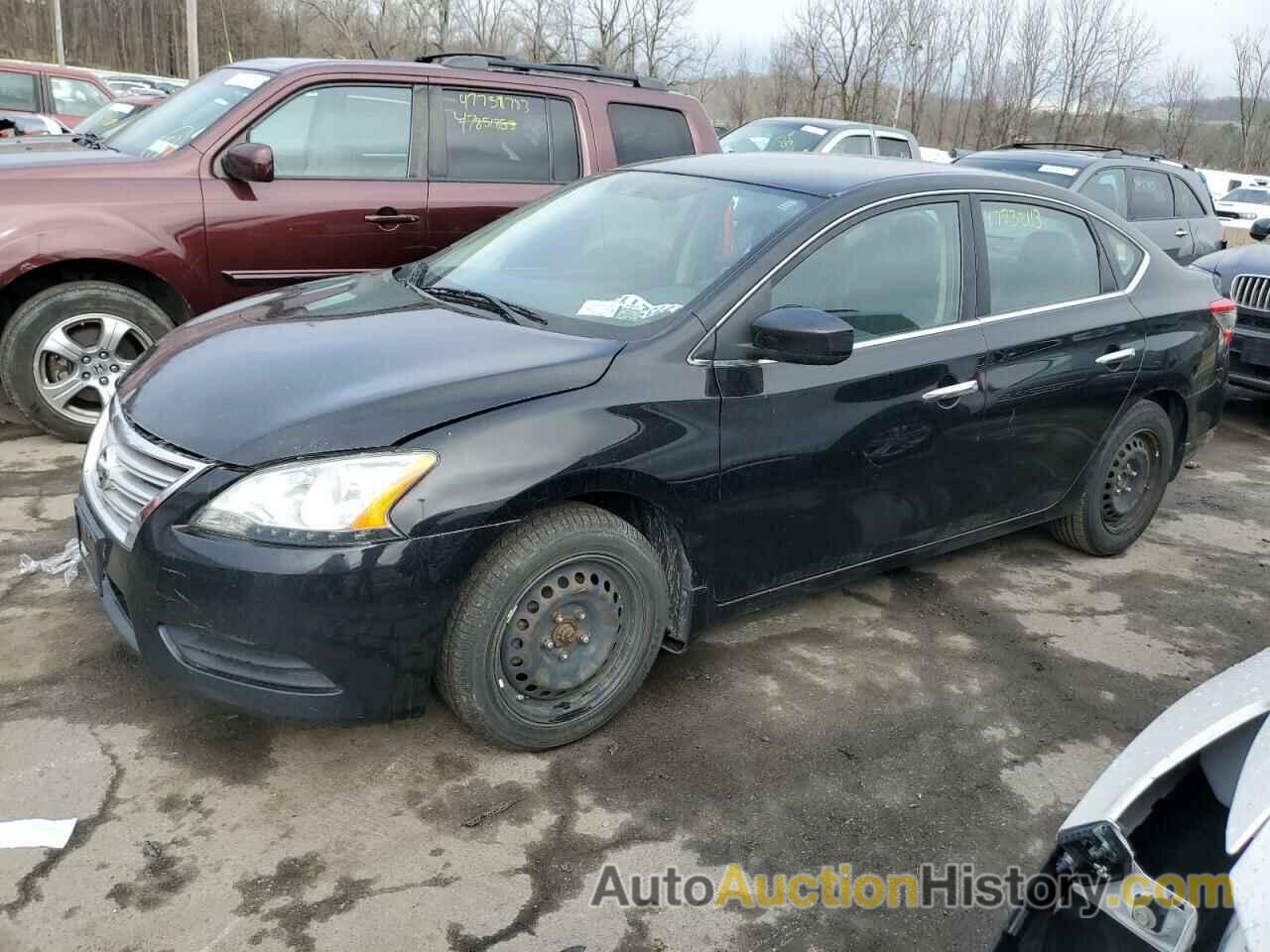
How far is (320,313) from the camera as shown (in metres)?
3.49

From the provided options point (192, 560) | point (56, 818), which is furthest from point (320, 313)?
point (56, 818)

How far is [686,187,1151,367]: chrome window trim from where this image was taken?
3.26 meters

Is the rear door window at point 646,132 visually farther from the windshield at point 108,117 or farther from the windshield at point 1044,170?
the windshield at point 108,117

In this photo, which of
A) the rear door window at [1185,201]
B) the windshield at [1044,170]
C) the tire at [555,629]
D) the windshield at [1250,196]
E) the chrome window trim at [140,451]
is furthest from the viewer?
the windshield at [1250,196]

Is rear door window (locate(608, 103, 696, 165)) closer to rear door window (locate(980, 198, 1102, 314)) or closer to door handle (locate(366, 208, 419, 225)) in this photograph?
door handle (locate(366, 208, 419, 225))

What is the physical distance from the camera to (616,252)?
3711 mm

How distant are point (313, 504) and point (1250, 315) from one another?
709 centimetres

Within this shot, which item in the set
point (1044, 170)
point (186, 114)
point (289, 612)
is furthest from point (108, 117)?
point (1044, 170)

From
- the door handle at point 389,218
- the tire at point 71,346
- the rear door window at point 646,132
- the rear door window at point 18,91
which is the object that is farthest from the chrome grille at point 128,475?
the rear door window at point 18,91

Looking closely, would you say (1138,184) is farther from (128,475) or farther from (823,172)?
(128,475)

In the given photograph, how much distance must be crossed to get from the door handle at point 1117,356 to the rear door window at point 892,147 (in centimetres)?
914

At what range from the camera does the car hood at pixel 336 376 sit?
8.95ft

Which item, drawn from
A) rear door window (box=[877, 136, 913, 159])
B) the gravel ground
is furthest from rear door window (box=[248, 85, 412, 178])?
rear door window (box=[877, 136, 913, 159])

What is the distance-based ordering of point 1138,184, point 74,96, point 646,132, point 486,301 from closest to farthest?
1. point 486,301
2. point 646,132
3. point 1138,184
4. point 74,96
